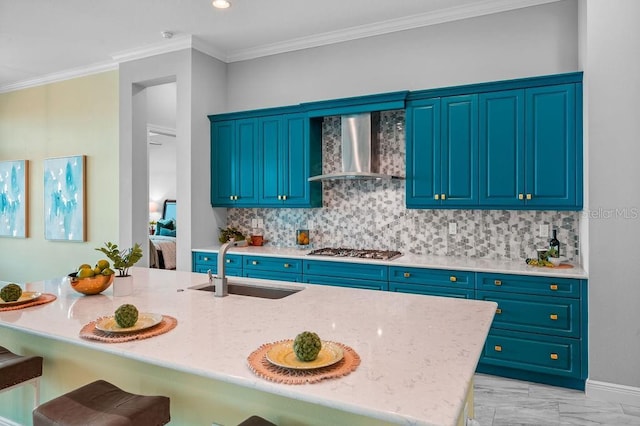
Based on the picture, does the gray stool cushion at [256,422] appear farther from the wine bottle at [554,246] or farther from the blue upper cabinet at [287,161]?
the blue upper cabinet at [287,161]

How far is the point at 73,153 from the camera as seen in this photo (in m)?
5.87

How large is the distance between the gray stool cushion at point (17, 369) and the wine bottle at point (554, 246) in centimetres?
348

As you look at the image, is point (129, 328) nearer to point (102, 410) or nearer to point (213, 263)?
point (102, 410)

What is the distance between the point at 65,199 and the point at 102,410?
4977 millimetres

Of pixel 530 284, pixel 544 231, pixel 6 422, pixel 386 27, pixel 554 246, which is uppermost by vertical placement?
pixel 386 27

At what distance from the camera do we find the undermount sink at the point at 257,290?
2605 millimetres

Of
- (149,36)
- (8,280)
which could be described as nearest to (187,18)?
(149,36)

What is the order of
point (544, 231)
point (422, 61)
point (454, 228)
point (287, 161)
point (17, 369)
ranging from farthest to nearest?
point (287, 161)
point (422, 61)
point (454, 228)
point (544, 231)
point (17, 369)

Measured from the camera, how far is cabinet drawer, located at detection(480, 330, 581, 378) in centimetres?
316

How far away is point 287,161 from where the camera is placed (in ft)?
14.9

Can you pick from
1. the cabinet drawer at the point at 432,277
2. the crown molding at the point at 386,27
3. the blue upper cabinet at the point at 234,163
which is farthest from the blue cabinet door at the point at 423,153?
the blue upper cabinet at the point at 234,163

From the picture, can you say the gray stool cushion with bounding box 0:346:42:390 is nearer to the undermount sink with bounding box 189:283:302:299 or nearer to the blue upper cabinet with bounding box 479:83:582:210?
the undermount sink with bounding box 189:283:302:299

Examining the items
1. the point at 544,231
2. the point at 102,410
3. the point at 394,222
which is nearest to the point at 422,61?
the point at 394,222

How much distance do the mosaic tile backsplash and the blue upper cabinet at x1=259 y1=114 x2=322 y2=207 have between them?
0.24 meters
